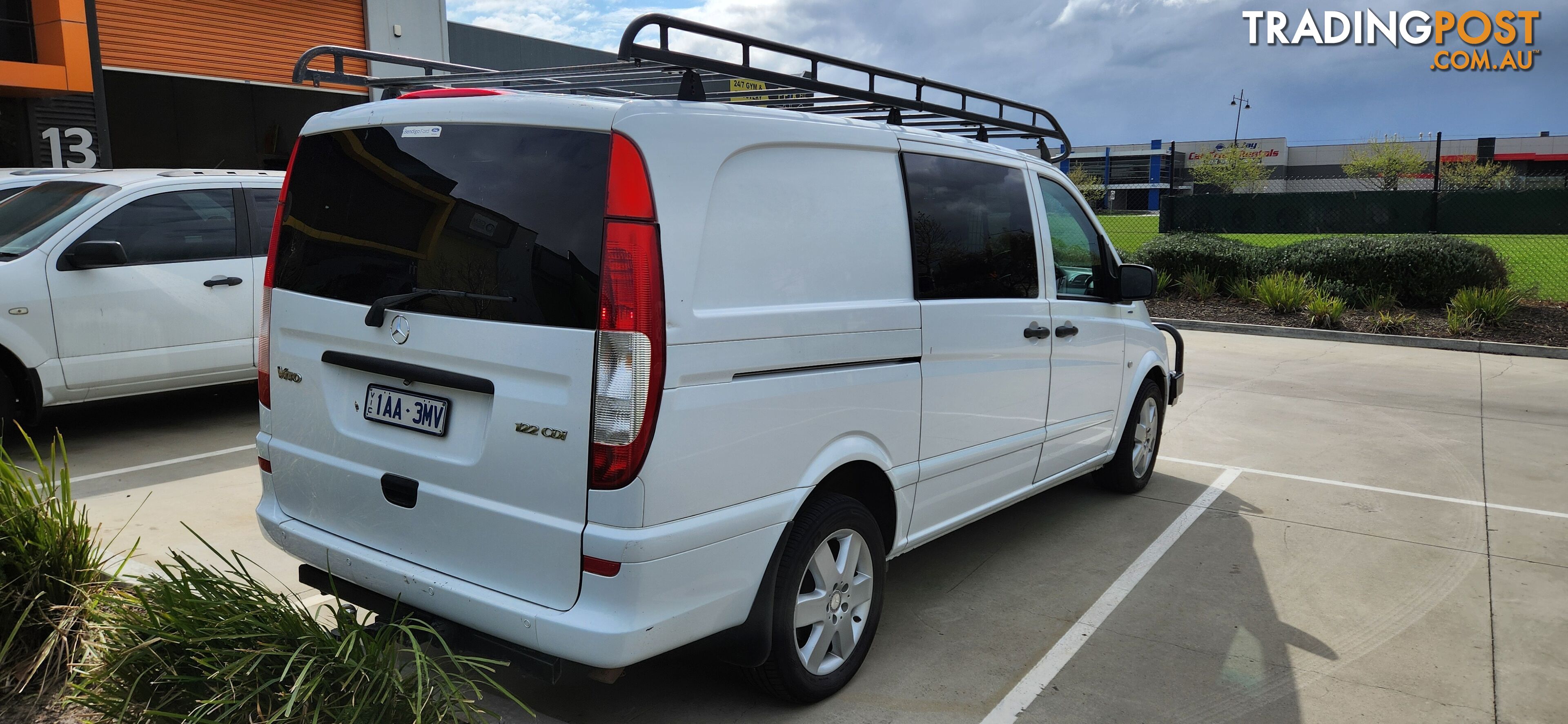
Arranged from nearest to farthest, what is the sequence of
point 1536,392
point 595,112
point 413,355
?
point 595,112
point 413,355
point 1536,392

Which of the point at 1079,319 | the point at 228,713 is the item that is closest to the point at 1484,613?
→ the point at 1079,319

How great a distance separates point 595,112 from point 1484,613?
429 cm

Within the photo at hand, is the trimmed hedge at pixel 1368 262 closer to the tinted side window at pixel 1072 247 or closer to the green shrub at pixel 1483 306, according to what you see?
the green shrub at pixel 1483 306

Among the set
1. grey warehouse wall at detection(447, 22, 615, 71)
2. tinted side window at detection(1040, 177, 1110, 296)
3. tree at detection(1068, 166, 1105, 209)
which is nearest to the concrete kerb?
tinted side window at detection(1040, 177, 1110, 296)

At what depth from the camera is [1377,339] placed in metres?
13.1

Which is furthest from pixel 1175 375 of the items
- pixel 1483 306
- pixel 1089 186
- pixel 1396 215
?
pixel 1089 186

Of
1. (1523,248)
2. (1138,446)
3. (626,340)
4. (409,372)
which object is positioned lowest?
(1138,446)

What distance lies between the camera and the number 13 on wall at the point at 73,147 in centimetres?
1435

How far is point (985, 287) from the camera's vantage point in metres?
4.28

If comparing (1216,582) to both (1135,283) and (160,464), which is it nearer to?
(1135,283)

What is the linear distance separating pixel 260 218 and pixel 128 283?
1.01 m

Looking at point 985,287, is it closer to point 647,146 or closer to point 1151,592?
point 1151,592

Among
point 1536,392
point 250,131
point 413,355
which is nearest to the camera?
point 413,355

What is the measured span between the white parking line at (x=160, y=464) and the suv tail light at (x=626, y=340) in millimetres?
4793
